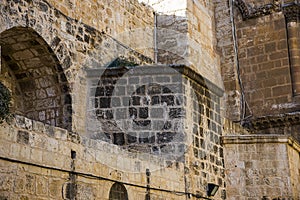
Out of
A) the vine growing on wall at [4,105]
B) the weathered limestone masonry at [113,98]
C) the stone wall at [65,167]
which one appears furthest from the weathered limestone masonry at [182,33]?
the vine growing on wall at [4,105]

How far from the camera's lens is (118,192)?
6562 mm

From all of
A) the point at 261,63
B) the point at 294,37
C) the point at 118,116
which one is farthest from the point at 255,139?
the point at 294,37

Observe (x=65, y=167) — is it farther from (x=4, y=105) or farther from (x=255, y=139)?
(x=255, y=139)

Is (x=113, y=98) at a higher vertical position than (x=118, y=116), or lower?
higher

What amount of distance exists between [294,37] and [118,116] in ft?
21.2

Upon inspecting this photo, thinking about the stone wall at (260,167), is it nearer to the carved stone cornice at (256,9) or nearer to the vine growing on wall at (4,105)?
the vine growing on wall at (4,105)

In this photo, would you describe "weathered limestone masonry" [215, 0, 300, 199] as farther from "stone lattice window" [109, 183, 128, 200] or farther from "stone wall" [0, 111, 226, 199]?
"stone lattice window" [109, 183, 128, 200]

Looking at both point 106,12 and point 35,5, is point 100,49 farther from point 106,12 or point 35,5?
point 35,5

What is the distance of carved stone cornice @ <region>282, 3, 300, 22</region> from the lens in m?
13.2

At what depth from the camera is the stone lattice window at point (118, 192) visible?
6.46 meters

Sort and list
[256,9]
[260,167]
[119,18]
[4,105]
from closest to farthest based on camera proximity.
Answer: [4,105], [260,167], [119,18], [256,9]

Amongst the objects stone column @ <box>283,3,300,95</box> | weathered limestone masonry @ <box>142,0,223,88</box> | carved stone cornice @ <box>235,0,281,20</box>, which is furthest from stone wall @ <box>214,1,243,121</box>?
weathered limestone masonry @ <box>142,0,223,88</box>

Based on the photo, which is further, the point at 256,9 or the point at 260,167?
the point at 256,9

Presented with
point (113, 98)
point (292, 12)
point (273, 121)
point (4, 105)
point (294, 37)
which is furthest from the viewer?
point (292, 12)
